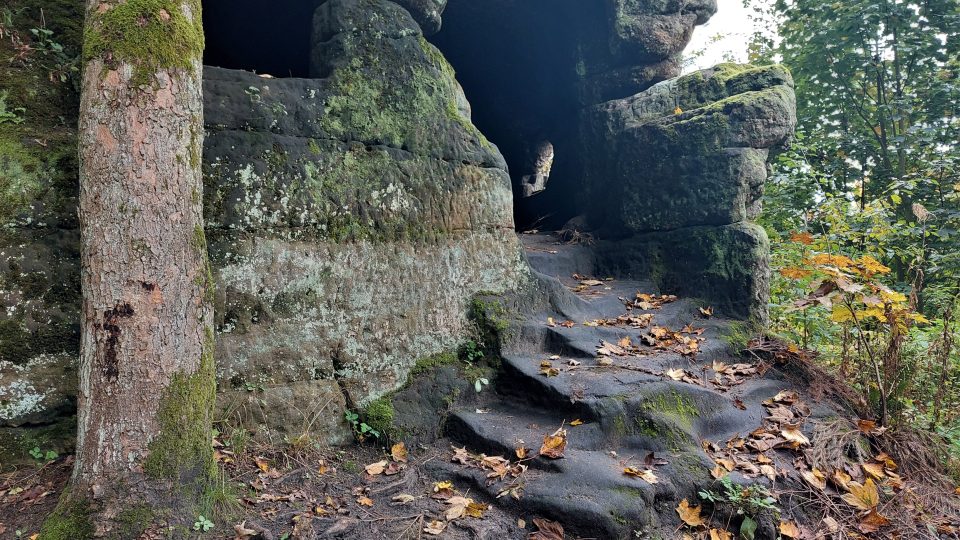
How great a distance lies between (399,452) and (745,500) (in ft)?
7.35

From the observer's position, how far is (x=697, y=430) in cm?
401

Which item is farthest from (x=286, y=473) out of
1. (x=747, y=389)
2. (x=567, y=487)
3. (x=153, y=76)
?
(x=747, y=389)

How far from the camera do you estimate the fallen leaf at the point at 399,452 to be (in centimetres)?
372

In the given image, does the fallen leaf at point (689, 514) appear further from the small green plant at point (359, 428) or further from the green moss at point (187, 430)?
the green moss at point (187, 430)

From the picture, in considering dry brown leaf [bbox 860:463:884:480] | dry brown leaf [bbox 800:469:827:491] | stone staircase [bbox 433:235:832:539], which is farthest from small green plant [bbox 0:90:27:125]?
dry brown leaf [bbox 860:463:884:480]

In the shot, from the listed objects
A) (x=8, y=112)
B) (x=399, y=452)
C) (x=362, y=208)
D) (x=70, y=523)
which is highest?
(x=8, y=112)

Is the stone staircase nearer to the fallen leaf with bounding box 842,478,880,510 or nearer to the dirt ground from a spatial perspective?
the dirt ground

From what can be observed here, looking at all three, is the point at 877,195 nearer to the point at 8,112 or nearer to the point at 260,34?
the point at 260,34

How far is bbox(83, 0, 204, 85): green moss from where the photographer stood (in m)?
2.70

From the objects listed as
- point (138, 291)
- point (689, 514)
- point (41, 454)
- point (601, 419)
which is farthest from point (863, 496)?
point (41, 454)

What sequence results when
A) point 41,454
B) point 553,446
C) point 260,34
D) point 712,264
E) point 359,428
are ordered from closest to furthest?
point 41,454, point 553,446, point 359,428, point 712,264, point 260,34

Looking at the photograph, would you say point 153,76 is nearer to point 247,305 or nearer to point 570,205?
point 247,305

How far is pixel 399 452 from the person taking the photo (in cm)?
376

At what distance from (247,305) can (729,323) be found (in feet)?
15.1
